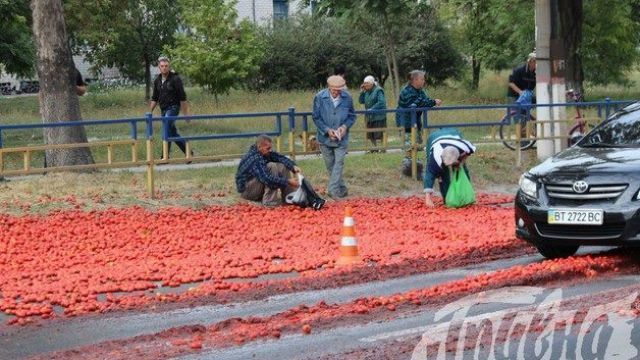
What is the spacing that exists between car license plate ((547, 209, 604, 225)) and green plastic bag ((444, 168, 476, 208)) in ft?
17.3

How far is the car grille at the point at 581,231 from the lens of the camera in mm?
11125

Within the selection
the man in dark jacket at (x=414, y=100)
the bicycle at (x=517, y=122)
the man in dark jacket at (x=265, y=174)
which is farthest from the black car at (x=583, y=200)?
the bicycle at (x=517, y=122)

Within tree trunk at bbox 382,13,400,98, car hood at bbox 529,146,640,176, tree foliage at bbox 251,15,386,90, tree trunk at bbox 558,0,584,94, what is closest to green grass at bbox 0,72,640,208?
tree trunk at bbox 382,13,400,98

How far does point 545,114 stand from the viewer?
904 inches

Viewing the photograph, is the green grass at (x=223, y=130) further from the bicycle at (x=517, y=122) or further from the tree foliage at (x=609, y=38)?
the tree foliage at (x=609, y=38)

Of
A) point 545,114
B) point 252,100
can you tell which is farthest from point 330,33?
point 545,114

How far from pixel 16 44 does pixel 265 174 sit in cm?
1996

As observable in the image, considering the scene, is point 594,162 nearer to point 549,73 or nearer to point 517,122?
point 517,122

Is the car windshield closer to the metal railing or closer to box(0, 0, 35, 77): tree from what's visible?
the metal railing

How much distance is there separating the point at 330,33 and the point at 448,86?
718 centimetres

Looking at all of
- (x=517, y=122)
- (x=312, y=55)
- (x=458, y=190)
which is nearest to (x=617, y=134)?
(x=458, y=190)

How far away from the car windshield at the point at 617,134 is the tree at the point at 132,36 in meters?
33.3

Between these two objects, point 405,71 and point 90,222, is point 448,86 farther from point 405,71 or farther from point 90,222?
point 90,222

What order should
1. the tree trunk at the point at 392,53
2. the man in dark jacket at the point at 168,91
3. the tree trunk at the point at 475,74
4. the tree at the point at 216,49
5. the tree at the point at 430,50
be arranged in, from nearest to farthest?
the man in dark jacket at the point at 168,91 → the tree trunk at the point at 392,53 → the tree at the point at 216,49 → the tree at the point at 430,50 → the tree trunk at the point at 475,74
